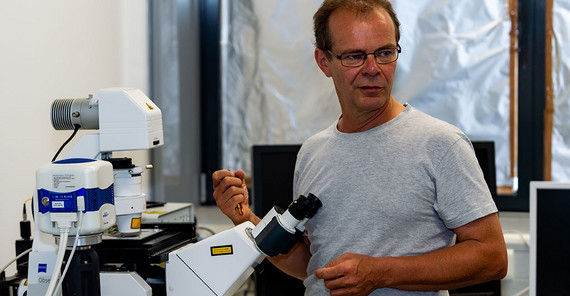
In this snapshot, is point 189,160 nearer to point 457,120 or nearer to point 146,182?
point 146,182

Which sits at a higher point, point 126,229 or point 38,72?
point 38,72

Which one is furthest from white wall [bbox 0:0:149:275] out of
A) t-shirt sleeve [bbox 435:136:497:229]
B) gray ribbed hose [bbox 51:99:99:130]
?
t-shirt sleeve [bbox 435:136:497:229]

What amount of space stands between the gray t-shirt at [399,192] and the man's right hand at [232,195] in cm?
17

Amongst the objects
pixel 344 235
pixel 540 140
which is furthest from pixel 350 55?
pixel 540 140

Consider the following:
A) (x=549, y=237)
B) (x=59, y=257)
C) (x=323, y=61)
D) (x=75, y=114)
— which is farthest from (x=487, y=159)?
(x=59, y=257)

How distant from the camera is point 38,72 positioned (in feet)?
5.86

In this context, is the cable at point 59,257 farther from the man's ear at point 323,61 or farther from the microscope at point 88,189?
the man's ear at point 323,61

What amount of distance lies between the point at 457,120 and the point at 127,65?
1.43 m

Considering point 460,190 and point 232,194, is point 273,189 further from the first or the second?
point 460,190

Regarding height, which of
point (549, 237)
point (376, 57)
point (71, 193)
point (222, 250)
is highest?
point (376, 57)

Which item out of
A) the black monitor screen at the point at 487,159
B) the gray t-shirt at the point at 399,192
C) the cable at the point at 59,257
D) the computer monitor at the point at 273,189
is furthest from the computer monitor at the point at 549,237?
the cable at the point at 59,257

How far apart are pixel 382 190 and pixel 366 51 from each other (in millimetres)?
312

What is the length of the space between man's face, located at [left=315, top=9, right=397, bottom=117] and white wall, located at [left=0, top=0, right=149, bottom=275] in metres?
0.90

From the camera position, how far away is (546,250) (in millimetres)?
1718
